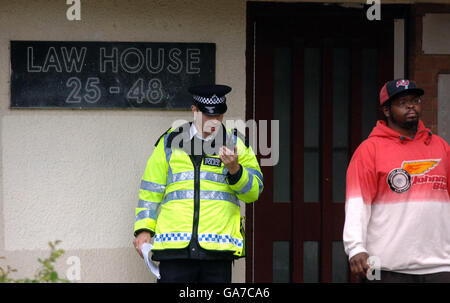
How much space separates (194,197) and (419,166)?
1358 mm

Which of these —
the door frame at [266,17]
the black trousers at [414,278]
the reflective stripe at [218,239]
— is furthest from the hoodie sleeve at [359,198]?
the door frame at [266,17]

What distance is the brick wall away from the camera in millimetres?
5285

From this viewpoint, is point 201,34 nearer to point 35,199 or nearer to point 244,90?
point 244,90

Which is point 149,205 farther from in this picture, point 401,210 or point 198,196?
point 401,210

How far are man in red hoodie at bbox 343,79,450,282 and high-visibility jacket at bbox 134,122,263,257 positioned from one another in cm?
71

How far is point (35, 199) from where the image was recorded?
203 inches

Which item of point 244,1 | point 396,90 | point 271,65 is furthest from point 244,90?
point 396,90

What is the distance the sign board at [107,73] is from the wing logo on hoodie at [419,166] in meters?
1.97

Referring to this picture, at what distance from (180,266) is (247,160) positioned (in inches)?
31.0

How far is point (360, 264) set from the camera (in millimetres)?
3557

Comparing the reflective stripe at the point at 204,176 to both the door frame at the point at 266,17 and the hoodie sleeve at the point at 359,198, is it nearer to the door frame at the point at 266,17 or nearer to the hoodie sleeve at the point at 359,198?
the hoodie sleeve at the point at 359,198

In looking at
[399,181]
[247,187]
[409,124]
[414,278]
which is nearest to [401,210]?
[399,181]

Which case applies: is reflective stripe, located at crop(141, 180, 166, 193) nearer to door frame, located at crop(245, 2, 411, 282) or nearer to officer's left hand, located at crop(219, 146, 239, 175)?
officer's left hand, located at crop(219, 146, 239, 175)

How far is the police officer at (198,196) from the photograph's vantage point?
404 cm
